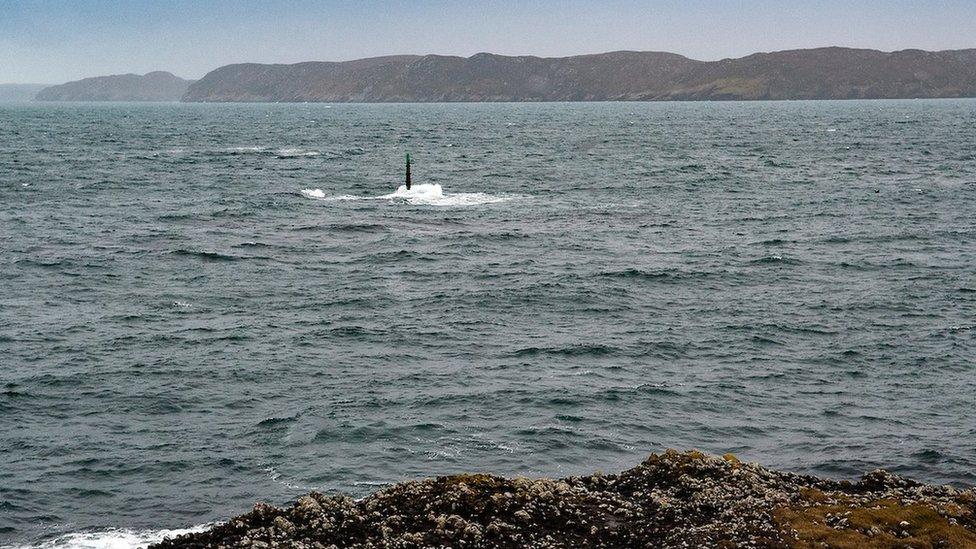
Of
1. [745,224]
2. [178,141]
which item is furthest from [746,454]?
[178,141]

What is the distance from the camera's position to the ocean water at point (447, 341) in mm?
29625

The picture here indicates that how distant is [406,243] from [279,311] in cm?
1860

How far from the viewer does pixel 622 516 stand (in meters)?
21.8

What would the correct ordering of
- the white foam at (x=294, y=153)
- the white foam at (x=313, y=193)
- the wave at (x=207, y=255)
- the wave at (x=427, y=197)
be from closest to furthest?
the wave at (x=207, y=255)
the wave at (x=427, y=197)
the white foam at (x=313, y=193)
the white foam at (x=294, y=153)

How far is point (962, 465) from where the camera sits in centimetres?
2936

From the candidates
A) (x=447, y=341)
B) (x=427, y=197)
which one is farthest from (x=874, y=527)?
(x=427, y=197)

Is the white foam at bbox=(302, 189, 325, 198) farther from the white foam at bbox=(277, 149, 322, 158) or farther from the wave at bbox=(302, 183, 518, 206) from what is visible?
the white foam at bbox=(277, 149, 322, 158)

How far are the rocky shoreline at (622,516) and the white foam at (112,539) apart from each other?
3106 mm

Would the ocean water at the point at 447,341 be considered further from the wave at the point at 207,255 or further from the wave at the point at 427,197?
the wave at the point at 427,197

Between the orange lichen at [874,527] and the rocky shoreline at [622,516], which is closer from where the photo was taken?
the orange lichen at [874,527]

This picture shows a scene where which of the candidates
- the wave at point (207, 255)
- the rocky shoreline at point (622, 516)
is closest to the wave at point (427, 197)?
the wave at point (207, 255)

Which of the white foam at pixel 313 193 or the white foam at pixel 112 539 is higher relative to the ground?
the white foam at pixel 313 193

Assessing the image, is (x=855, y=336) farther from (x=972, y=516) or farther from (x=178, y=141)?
(x=178, y=141)

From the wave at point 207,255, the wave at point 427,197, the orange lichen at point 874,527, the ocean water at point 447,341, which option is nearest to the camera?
the orange lichen at point 874,527
